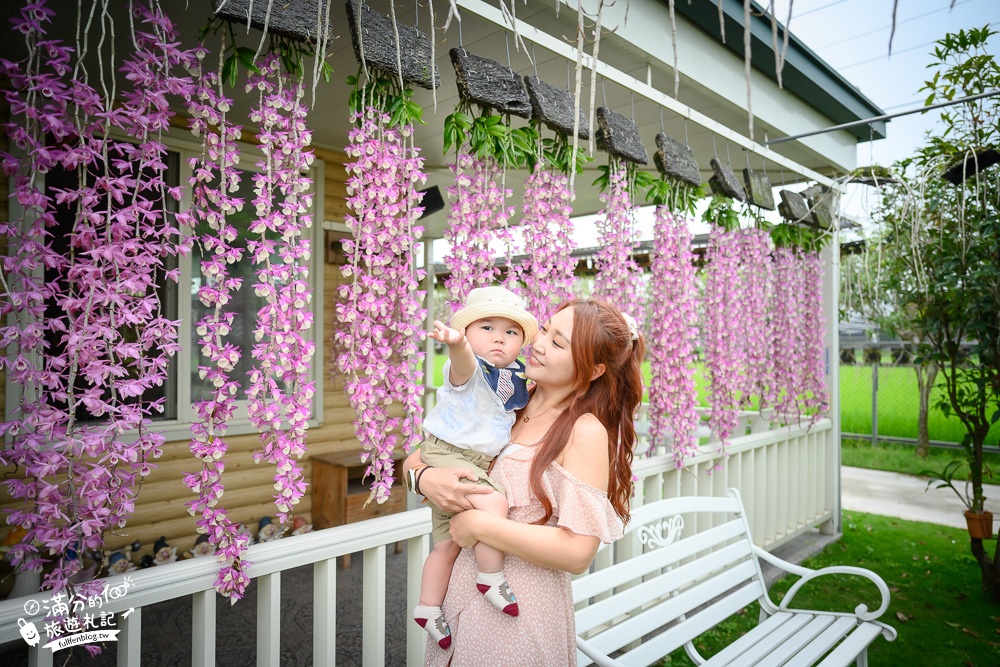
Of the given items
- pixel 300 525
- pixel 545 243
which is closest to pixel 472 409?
pixel 545 243

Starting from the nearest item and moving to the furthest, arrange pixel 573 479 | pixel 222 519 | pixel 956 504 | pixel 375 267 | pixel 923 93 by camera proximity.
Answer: pixel 573 479 < pixel 222 519 < pixel 375 267 < pixel 923 93 < pixel 956 504

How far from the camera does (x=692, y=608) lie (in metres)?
2.23

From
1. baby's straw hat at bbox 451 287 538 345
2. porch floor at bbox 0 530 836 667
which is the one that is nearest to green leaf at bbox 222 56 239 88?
baby's straw hat at bbox 451 287 538 345

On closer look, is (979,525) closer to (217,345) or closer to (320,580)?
(320,580)

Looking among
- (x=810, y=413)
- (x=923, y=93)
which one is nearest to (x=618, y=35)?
(x=923, y=93)

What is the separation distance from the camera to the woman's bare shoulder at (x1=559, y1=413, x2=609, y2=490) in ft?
3.91

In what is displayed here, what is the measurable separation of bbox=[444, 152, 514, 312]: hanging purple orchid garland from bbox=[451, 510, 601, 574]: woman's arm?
923 mm

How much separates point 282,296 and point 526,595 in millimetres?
927

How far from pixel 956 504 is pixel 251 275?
639cm

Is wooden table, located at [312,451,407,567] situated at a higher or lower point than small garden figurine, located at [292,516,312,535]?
higher

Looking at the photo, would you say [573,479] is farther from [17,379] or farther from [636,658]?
[17,379]

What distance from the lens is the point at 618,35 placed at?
257 centimetres

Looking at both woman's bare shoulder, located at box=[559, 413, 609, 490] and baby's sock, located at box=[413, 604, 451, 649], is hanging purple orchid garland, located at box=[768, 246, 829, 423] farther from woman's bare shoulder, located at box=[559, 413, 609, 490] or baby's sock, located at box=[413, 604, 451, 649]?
baby's sock, located at box=[413, 604, 451, 649]

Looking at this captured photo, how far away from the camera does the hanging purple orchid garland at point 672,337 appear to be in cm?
278
